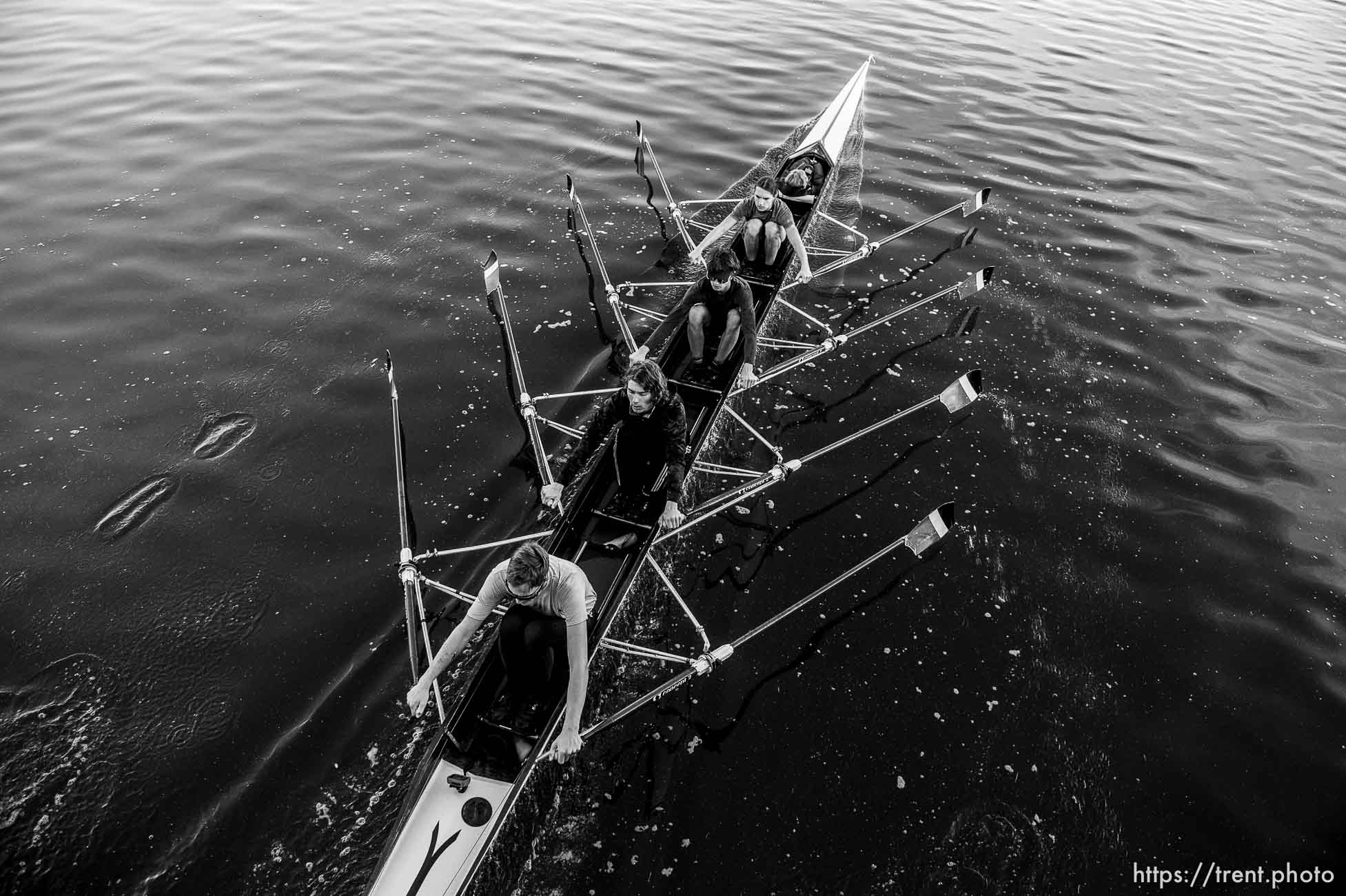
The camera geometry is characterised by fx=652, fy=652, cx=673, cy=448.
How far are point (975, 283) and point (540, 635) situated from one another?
8.74m

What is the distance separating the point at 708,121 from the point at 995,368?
10874 mm

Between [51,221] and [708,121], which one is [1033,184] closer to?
[708,121]

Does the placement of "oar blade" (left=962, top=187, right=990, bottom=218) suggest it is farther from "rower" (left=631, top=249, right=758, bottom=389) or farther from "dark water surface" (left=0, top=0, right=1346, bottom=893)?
"rower" (left=631, top=249, right=758, bottom=389)

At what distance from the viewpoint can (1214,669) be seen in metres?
6.31

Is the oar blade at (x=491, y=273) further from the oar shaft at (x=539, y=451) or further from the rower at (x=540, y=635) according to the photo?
the rower at (x=540, y=635)

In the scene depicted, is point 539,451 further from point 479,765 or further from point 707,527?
point 479,765

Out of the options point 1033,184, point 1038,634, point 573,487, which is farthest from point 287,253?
point 1033,184

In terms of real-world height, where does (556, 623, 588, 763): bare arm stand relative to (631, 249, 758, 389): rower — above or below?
below

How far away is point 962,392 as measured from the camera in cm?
782

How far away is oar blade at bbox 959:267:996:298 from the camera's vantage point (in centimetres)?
973

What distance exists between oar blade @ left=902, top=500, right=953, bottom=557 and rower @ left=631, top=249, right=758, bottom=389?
8.79 feet

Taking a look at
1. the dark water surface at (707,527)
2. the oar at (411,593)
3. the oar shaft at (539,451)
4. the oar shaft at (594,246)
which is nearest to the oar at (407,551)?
the oar at (411,593)

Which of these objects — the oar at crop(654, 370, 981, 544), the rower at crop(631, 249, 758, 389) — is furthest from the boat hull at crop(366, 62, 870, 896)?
the rower at crop(631, 249, 758, 389)

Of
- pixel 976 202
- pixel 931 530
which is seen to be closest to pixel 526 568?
pixel 931 530
